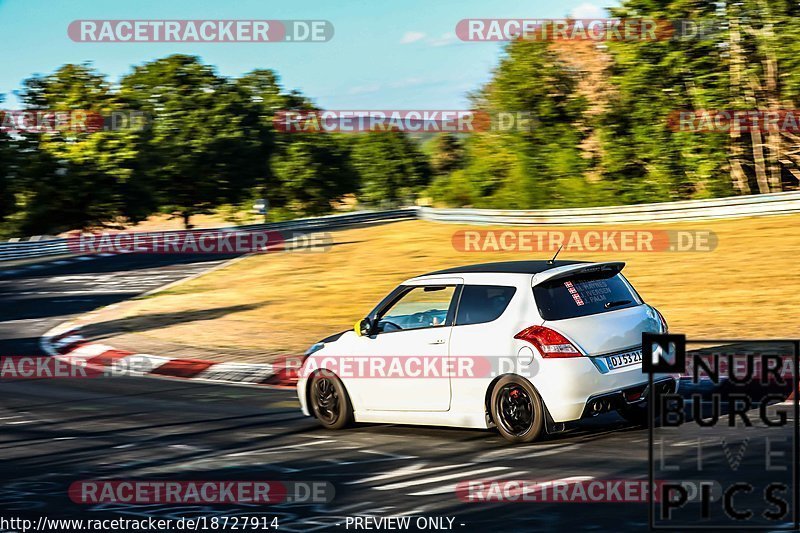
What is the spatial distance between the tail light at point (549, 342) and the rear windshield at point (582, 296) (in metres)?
0.16

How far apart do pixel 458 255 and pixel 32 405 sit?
60.6ft

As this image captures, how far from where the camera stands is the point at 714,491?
7.23m

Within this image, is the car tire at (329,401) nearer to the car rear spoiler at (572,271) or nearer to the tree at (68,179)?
the car rear spoiler at (572,271)

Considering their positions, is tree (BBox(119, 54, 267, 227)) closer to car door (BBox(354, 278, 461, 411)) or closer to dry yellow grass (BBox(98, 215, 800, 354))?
dry yellow grass (BBox(98, 215, 800, 354))

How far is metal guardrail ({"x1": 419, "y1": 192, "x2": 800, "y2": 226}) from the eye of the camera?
30.9 m

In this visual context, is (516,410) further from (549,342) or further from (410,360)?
(410,360)

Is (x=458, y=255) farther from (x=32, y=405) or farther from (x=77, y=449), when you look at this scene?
(x=77, y=449)

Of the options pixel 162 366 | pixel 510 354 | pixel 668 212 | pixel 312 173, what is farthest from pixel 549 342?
pixel 312 173

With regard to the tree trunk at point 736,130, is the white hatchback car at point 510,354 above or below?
below

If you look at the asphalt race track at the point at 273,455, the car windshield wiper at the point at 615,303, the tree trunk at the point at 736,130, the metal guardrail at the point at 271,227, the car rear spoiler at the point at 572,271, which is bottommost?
the asphalt race track at the point at 273,455

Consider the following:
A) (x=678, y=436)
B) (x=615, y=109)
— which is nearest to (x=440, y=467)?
(x=678, y=436)

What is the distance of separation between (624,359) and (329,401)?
10.4ft

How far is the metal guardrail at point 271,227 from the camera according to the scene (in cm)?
3450

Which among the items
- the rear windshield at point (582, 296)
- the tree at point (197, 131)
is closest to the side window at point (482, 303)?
the rear windshield at point (582, 296)
